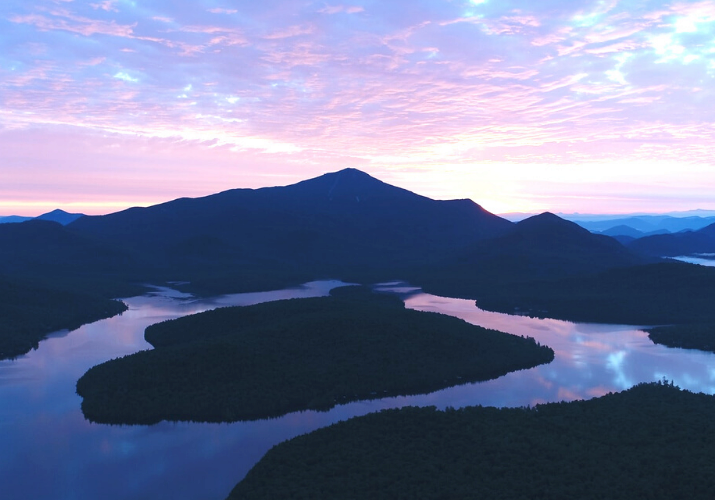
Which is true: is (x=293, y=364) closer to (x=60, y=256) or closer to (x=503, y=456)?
(x=503, y=456)

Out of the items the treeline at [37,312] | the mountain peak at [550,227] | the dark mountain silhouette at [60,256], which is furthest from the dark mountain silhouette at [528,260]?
the dark mountain silhouette at [60,256]

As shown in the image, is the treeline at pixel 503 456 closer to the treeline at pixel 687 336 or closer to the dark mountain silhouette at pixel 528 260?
the treeline at pixel 687 336

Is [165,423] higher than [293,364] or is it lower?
lower

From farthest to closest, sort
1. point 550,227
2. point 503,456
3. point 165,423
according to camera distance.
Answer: point 550,227 < point 165,423 < point 503,456

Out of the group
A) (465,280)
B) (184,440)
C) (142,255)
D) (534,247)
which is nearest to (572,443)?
(184,440)

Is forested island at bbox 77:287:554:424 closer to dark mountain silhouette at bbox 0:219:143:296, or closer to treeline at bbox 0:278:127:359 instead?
treeline at bbox 0:278:127:359

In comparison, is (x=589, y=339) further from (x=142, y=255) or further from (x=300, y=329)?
(x=142, y=255)

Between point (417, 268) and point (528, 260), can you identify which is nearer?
point (528, 260)

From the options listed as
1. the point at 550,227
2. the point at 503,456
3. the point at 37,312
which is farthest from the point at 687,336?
the point at 550,227
